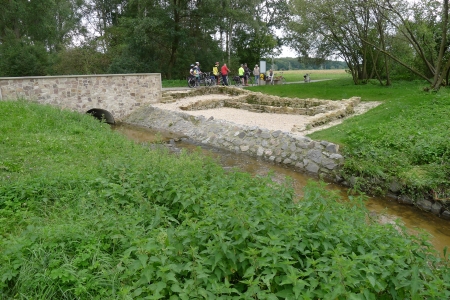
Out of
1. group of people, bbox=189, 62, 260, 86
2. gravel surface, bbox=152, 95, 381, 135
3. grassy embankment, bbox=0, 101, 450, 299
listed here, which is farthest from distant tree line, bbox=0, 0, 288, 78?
grassy embankment, bbox=0, 101, 450, 299

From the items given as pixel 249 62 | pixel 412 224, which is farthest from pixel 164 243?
pixel 249 62

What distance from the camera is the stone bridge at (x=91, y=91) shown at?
14.7 metres

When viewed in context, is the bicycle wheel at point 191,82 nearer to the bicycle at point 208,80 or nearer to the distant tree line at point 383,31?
the bicycle at point 208,80

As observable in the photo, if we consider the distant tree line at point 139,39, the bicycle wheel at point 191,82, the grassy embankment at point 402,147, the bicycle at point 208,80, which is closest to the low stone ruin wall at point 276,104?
the grassy embankment at point 402,147

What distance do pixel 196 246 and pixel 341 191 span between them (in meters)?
6.11

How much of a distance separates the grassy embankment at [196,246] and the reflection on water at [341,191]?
86 cm

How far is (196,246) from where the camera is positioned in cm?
348

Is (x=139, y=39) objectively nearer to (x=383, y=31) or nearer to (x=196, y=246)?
(x=383, y=31)

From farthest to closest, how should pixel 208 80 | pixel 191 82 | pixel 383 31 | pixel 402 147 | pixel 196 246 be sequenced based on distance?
1. pixel 208 80
2. pixel 191 82
3. pixel 383 31
4. pixel 402 147
5. pixel 196 246

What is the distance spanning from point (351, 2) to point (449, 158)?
40.2 feet

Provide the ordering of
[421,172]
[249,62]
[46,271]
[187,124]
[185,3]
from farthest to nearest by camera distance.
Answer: [249,62] < [185,3] < [187,124] < [421,172] < [46,271]

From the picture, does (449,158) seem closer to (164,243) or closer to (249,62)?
(164,243)

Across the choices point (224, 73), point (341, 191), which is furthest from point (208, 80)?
point (341, 191)

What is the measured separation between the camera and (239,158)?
A: 11555 mm
